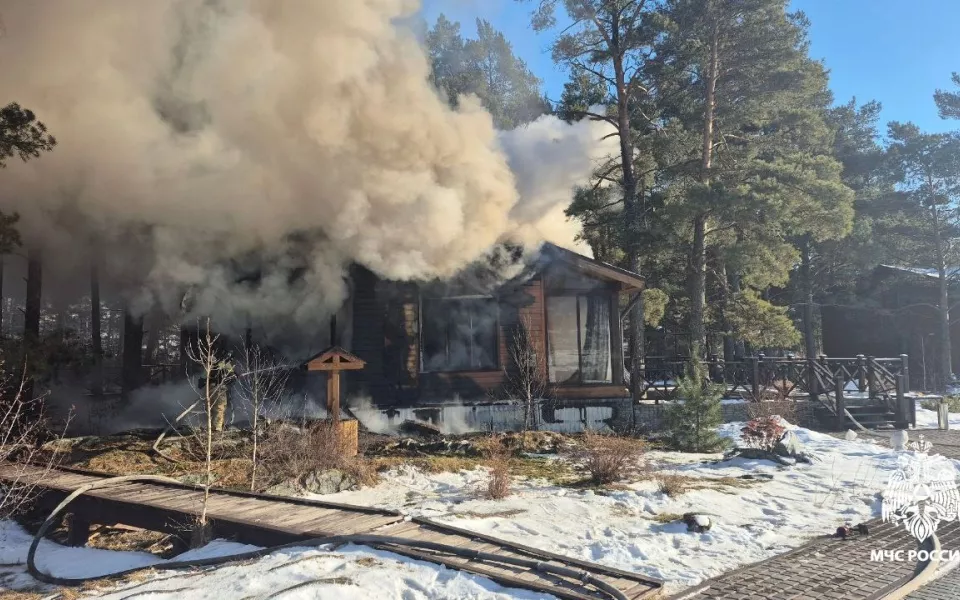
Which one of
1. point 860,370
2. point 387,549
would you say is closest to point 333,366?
point 387,549

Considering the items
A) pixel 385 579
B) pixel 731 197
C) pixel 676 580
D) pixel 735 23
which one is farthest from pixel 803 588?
pixel 735 23

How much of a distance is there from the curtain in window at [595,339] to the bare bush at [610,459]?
5406 mm

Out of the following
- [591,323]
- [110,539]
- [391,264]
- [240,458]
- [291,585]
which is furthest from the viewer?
[591,323]

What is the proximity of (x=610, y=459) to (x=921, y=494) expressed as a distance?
4209 mm

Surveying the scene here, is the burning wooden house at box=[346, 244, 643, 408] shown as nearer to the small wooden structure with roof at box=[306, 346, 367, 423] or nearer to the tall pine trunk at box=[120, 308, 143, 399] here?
the small wooden structure with roof at box=[306, 346, 367, 423]

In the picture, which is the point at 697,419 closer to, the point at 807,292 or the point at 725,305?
the point at 725,305

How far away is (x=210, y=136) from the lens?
46.9ft

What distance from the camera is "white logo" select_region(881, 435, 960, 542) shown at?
24.4 ft

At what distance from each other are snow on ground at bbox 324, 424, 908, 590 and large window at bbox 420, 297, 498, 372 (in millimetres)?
4642

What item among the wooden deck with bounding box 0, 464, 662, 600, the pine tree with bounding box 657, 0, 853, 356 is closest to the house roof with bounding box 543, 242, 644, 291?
the pine tree with bounding box 657, 0, 853, 356

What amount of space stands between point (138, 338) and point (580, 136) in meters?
14.4

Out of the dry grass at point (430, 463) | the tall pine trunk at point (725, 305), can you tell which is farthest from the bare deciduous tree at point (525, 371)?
the tall pine trunk at point (725, 305)

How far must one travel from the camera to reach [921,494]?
8.76m

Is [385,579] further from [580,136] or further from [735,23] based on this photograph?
[735,23]
